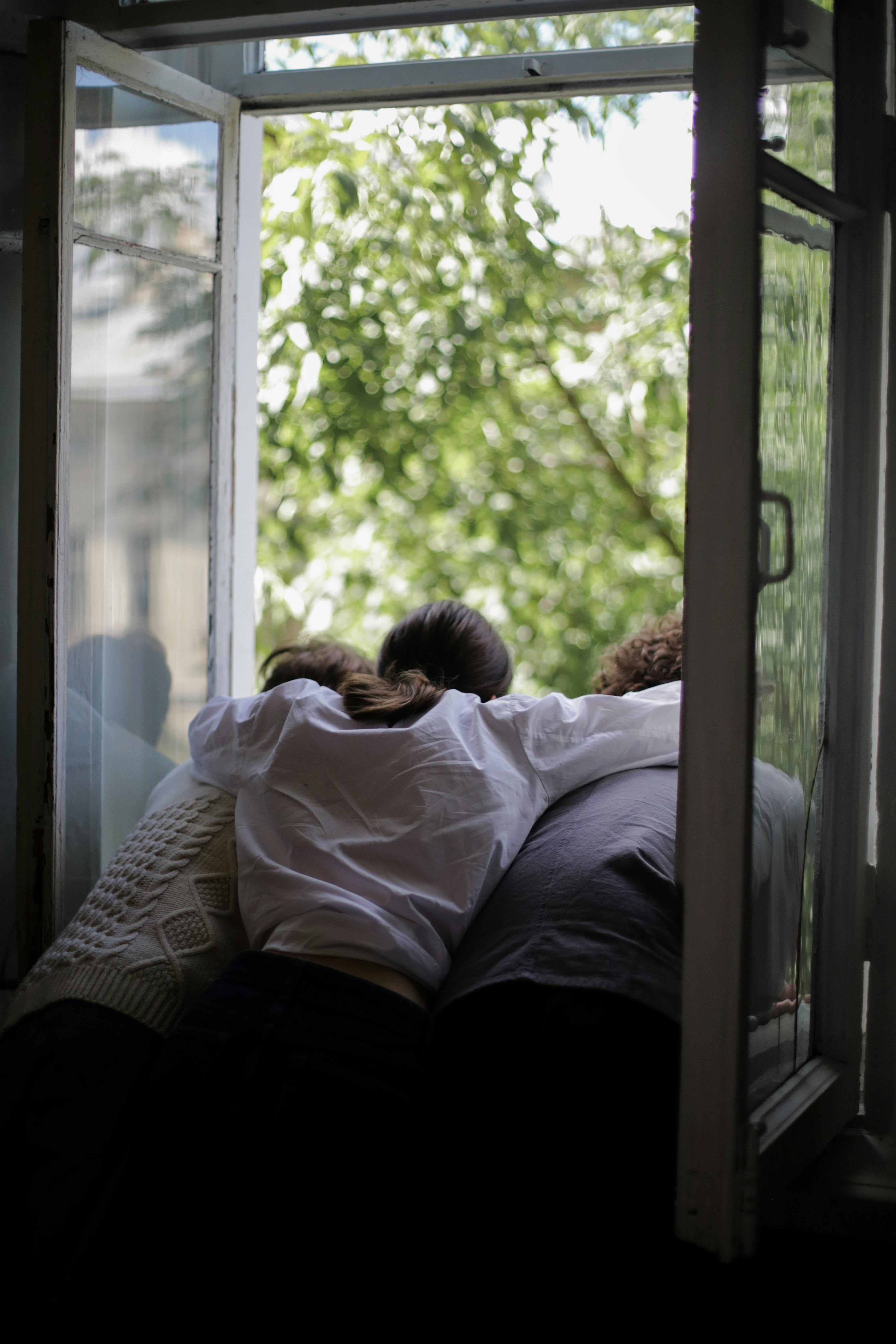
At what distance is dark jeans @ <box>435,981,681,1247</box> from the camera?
122 centimetres

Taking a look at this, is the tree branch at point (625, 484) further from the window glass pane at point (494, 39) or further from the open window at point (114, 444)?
the open window at point (114, 444)

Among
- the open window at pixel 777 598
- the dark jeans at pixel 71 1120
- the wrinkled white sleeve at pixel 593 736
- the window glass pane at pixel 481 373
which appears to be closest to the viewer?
the open window at pixel 777 598

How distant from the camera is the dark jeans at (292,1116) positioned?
3.98 ft

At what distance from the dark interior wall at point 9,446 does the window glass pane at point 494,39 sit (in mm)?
542

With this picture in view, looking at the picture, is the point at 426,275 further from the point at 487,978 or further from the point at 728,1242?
the point at 728,1242

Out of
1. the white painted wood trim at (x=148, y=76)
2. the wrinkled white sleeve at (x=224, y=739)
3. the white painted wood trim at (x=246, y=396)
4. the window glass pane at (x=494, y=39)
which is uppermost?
the window glass pane at (x=494, y=39)

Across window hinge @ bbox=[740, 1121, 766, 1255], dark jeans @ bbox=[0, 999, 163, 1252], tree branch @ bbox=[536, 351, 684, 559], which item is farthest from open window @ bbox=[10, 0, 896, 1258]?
tree branch @ bbox=[536, 351, 684, 559]

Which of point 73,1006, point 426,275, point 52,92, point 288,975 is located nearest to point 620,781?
point 288,975

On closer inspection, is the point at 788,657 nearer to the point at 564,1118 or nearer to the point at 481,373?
the point at 564,1118

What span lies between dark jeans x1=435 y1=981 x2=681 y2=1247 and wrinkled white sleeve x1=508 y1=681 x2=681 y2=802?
15.9 inches

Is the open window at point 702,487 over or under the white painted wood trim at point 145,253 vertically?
under

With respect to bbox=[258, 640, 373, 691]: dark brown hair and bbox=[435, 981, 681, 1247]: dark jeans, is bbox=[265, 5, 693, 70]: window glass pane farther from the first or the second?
bbox=[435, 981, 681, 1247]: dark jeans

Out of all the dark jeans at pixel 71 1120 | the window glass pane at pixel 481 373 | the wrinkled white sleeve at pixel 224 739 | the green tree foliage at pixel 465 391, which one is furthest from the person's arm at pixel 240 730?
the green tree foliage at pixel 465 391

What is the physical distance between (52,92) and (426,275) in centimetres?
262
